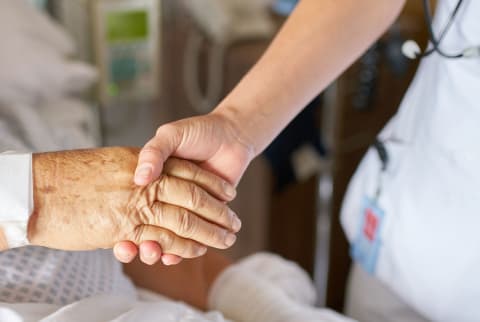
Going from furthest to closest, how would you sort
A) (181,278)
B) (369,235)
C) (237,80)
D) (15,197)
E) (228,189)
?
(237,80), (181,278), (369,235), (228,189), (15,197)

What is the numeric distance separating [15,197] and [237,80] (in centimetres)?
123

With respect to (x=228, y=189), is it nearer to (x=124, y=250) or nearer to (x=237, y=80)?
(x=124, y=250)

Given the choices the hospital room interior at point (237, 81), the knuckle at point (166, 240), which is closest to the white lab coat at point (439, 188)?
the knuckle at point (166, 240)

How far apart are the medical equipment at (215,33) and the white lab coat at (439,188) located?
1039 millimetres

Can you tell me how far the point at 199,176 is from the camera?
82 centimetres

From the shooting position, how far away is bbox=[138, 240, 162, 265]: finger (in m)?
0.77

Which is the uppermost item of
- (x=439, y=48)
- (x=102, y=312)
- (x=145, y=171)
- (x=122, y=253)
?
(x=439, y=48)

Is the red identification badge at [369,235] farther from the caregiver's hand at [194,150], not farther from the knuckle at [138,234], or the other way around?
the knuckle at [138,234]

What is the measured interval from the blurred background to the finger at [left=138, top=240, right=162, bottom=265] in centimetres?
113

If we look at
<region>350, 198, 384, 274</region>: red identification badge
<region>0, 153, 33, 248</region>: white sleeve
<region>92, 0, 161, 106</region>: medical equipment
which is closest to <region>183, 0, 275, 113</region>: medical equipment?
<region>92, 0, 161, 106</region>: medical equipment

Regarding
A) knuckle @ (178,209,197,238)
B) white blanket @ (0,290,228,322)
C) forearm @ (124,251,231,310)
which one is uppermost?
knuckle @ (178,209,197,238)

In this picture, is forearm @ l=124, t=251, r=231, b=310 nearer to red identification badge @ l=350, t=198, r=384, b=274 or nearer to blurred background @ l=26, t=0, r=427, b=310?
red identification badge @ l=350, t=198, r=384, b=274

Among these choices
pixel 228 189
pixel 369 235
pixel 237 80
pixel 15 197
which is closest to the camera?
pixel 15 197

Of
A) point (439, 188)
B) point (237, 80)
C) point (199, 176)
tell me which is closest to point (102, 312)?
point (199, 176)
